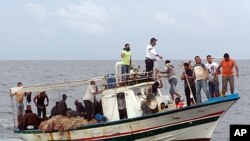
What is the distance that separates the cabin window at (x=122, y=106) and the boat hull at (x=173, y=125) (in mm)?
750

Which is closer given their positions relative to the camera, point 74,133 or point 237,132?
point 237,132

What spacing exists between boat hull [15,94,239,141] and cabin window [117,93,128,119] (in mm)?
750

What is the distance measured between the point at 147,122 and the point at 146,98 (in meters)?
0.96

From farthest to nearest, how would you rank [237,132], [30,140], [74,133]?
[30,140]
[74,133]
[237,132]

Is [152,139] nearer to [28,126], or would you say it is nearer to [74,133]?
[74,133]

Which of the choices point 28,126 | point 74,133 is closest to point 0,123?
point 28,126

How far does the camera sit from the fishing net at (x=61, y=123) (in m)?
22.9

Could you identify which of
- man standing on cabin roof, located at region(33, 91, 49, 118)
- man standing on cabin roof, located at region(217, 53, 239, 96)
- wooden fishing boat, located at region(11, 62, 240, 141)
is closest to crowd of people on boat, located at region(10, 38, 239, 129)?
man standing on cabin roof, located at region(217, 53, 239, 96)

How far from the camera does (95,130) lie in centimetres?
2238

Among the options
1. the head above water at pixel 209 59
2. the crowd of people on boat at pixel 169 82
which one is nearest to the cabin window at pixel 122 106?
the crowd of people on boat at pixel 169 82

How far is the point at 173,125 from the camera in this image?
21.6 meters

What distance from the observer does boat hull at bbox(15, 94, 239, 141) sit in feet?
70.0

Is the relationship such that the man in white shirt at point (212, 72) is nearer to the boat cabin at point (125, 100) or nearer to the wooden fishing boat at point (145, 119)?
the wooden fishing boat at point (145, 119)

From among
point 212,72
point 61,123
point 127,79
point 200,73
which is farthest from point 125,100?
point 212,72
